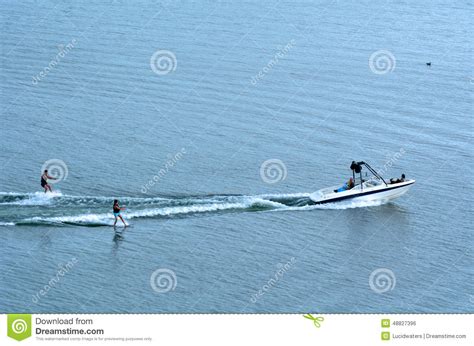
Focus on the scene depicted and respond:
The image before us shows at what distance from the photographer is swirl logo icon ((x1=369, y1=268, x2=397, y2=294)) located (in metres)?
51.3

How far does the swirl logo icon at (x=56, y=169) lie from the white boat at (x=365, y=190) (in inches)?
669

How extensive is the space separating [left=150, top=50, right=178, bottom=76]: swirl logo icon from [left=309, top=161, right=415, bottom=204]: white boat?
2715cm

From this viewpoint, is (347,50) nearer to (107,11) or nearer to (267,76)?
(267,76)

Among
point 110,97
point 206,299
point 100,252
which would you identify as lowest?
point 206,299

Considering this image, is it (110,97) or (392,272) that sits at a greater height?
(110,97)

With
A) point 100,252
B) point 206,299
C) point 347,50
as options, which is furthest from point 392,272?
point 347,50

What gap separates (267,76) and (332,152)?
1669cm

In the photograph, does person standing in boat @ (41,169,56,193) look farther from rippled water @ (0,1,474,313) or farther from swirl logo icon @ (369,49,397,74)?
swirl logo icon @ (369,49,397,74)

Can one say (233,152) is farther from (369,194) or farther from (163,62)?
(163,62)

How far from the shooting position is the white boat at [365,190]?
62.4 metres

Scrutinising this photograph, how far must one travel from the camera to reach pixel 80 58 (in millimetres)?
88250

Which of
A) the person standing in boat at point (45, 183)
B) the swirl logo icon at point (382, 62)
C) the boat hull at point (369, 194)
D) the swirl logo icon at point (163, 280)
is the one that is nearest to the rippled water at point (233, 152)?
the swirl logo icon at point (163, 280)
